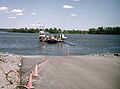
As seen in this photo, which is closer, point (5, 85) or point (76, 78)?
point (5, 85)

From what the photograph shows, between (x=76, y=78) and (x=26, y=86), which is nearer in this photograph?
(x=26, y=86)

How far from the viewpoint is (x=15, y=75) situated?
18.6m

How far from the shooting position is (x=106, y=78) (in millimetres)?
16969

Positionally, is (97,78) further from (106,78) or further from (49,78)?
(49,78)

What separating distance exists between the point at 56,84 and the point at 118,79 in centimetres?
455

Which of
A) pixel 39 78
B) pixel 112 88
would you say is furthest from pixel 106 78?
pixel 39 78

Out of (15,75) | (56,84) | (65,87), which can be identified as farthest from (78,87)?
(15,75)

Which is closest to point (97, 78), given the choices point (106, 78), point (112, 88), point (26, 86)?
point (106, 78)

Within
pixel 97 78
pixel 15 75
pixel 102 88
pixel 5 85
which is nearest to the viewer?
pixel 102 88

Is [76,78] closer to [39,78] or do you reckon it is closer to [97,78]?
[97,78]

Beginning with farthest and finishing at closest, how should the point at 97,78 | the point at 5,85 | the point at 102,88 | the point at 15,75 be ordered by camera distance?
the point at 15,75, the point at 97,78, the point at 5,85, the point at 102,88

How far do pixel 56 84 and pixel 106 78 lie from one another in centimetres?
376

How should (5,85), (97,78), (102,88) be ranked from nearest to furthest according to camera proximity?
(102,88)
(5,85)
(97,78)

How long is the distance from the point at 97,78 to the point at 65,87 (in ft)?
11.4
